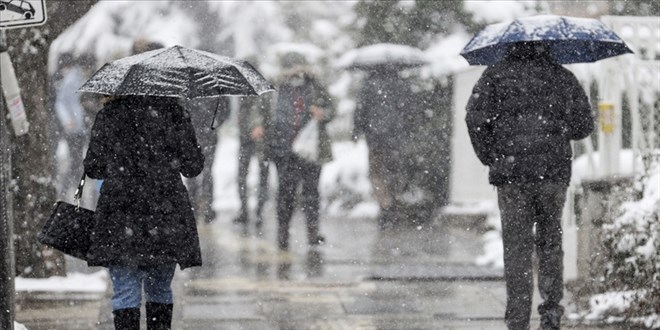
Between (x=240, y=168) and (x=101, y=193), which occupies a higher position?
(x=101, y=193)

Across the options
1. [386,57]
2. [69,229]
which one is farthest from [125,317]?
[386,57]

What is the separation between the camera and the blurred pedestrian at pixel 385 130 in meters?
13.8

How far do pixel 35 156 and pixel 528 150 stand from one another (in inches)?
156

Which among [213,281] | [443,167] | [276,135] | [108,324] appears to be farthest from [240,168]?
[108,324]

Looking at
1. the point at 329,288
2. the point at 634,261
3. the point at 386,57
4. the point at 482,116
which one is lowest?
the point at 329,288

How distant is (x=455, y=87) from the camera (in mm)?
14781

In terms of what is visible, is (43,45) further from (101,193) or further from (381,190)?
(381,190)

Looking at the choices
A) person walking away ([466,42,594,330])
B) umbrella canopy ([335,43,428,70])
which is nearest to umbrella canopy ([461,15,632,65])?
person walking away ([466,42,594,330])

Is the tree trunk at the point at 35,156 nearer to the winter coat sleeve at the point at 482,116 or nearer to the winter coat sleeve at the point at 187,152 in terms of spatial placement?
the winter coat sleeve at the point at 187,152

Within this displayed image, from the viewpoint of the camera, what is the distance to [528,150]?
6.67m

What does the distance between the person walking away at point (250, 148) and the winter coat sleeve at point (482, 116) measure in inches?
253

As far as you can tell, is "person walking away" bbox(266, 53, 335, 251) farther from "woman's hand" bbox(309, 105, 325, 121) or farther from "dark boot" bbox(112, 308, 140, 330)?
"dark boot" bbox(112, 308, 140, 330)

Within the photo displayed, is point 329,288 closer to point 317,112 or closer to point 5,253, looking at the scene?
point 317,112

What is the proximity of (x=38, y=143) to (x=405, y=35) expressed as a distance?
7.08 meters
